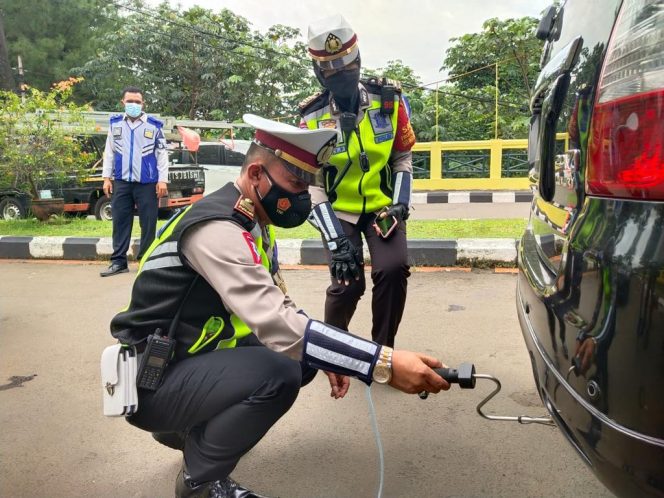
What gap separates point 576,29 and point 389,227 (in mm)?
1263

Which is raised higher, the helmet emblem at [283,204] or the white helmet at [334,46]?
the white helmet at [334,46]

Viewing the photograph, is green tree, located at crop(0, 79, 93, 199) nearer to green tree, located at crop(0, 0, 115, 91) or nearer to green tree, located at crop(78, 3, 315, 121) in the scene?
green tree, located at crop(78, 3, 315, 121)

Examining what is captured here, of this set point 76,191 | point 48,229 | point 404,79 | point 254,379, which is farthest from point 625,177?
point 404,79

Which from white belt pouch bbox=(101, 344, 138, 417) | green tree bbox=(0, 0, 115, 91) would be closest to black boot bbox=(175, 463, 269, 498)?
white belt pouch bbox=(101, 344, 138, 417)

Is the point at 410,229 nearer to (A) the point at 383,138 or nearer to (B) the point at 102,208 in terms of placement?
(A) the point at 383,138

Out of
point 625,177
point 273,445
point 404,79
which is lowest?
point 273,445

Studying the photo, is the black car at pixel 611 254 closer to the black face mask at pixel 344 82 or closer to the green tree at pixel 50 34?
the black face mask at pixel 344 82

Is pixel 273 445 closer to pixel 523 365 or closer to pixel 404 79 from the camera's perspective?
pixel 523 365

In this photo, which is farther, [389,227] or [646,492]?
[389,227]

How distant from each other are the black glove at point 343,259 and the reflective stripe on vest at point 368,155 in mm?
255

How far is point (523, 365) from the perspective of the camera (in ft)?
9.46

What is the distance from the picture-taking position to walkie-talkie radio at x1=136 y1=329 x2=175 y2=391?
1.69m

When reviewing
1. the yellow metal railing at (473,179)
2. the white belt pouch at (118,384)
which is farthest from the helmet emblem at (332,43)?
the yellow metal railing at (473,179)

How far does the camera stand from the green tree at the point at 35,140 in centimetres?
689
